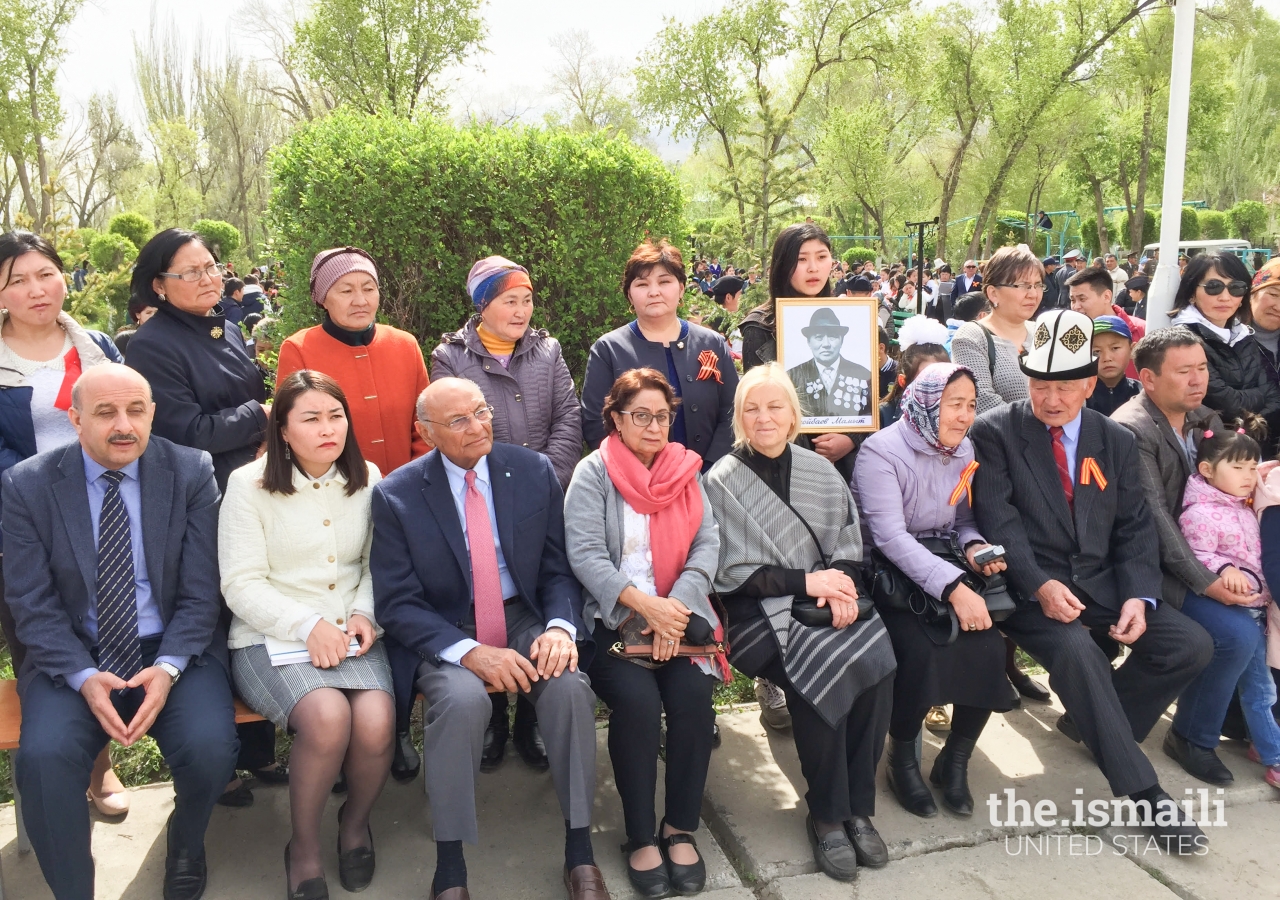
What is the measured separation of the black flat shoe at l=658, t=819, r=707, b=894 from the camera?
300 cm

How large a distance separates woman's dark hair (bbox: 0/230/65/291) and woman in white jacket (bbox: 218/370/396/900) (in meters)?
1.21

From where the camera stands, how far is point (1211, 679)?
3812mm

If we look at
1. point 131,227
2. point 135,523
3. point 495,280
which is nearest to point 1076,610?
point 495,280

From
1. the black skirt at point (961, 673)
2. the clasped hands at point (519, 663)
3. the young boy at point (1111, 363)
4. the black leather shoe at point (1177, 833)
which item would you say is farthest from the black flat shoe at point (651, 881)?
the young boy at point (1111, 363)

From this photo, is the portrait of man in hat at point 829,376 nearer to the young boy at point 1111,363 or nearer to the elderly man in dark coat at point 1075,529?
the elderly man in dark coat at point 1075,529

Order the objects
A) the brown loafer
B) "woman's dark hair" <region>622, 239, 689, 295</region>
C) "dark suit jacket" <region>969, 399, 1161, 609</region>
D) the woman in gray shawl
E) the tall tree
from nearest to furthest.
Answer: the brown loafer
the woman in gray shawl
"dark suit jacket" <region>969, 399, 1161, 609</region>
"woman's dark hair" <region>622, 239, 689, 295</region>
the tall tree

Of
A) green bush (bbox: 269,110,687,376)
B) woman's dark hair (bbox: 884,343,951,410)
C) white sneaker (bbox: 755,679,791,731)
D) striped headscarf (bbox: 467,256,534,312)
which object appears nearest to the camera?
striped headscarf (bbox: 467,256,534,312)

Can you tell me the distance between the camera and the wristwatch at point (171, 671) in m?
2.94

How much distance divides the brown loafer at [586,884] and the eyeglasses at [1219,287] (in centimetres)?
435

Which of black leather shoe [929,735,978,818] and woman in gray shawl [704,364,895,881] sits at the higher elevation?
woman in gray shawl [704,364,895,881]

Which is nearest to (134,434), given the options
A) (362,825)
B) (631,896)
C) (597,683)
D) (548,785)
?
(362,825)

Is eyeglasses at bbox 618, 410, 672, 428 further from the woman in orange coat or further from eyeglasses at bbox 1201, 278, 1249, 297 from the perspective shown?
eyeglasses at bbox 1201, 278, 1249, 297

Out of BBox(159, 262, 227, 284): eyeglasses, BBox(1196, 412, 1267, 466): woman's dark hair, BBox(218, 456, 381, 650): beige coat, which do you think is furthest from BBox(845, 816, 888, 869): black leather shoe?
BBox(159, 262, 227, 284): eyeglasses

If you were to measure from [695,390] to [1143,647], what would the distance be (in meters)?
2.21
